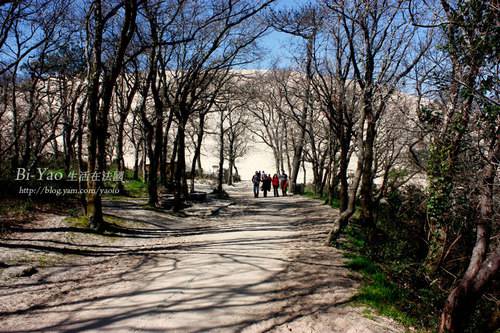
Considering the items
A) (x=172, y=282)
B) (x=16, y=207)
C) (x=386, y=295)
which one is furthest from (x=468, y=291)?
(x=16, y=207)

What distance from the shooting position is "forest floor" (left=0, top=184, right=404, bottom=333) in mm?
5234

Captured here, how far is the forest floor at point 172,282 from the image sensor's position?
523 centimetres

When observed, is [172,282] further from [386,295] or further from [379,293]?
[386,295]

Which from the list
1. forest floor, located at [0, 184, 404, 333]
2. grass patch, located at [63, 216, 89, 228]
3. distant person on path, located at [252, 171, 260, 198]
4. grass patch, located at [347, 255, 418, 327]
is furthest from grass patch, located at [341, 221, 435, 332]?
distant person on path, located at [252, 171, 260, 198]

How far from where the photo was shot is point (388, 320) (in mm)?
5754

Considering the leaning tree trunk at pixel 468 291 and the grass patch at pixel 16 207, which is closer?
the leaning tree trunk at pixel 468 291

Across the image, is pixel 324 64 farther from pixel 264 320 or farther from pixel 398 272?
pixel 264 320

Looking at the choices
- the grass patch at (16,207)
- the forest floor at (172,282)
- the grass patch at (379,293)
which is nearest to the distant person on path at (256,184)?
the forest floor at (172,282)

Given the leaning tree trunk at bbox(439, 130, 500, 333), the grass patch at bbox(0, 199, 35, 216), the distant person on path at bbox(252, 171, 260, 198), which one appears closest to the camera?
the leaning tree trunk at bbox(439, 130, 500, 333)

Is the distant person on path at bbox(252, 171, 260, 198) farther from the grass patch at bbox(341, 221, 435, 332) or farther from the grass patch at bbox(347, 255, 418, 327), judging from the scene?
the grass patch at bbox(347, 255, 418, 327)

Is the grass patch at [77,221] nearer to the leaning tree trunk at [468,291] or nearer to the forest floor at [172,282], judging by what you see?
the forest floor at [172,282]

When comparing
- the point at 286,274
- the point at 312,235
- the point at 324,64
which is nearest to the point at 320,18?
the point at 324,64

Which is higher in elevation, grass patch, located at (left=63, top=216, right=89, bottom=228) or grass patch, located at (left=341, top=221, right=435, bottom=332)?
grass patch, located at (left=63, top=216, right=89, bottom=228)

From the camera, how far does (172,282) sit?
6.79 meters
